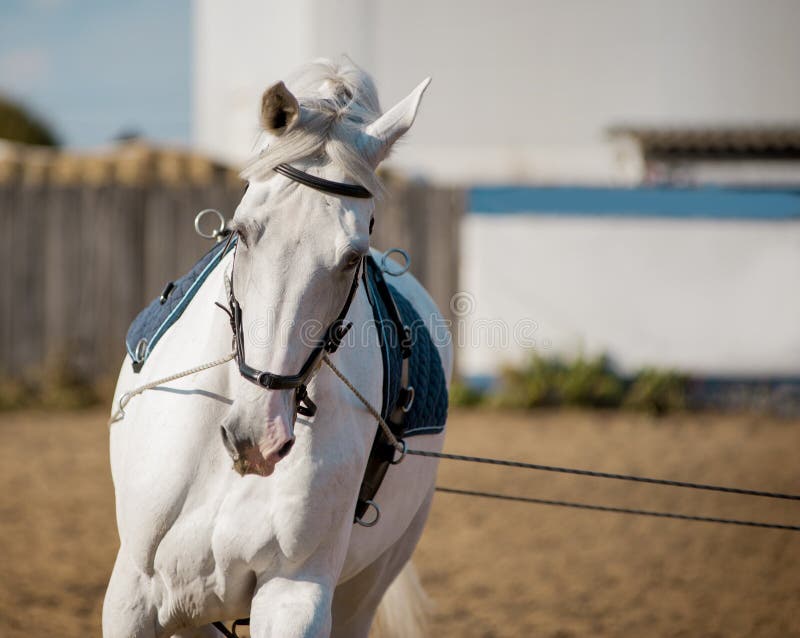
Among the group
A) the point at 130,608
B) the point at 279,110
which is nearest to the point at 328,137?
the point at 279,110

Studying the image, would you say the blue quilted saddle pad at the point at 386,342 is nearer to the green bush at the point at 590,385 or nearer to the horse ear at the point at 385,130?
the horse ear at the point at 385,130

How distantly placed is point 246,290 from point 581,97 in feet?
58.8

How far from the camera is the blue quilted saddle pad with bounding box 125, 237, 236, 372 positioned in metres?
2.73

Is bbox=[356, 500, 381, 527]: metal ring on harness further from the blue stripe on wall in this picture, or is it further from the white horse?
the blue stripe on wall

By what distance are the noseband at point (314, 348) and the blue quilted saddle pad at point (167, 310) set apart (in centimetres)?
44

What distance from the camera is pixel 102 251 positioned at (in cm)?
1066

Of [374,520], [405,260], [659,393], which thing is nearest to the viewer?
[374,520]

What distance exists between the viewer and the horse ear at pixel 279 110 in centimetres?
212

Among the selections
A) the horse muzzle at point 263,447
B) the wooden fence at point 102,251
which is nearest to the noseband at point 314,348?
the horse muzzle at point 263,447

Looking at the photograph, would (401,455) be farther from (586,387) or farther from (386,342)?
(586,387)

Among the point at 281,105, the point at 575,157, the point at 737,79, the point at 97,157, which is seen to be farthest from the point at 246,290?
the point at 737,79

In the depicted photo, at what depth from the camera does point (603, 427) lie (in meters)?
9.55

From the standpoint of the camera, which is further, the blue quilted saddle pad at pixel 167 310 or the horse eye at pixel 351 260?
the blue quilted saddle pad at pixel 167 310

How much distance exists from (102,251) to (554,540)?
656 cm
